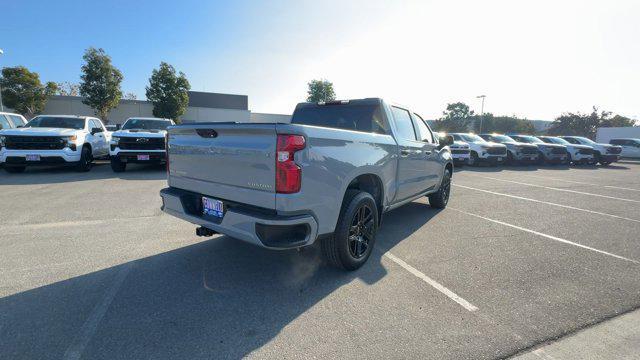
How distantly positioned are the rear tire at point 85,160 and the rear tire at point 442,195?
32.9 feet

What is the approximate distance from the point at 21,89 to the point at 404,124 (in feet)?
162

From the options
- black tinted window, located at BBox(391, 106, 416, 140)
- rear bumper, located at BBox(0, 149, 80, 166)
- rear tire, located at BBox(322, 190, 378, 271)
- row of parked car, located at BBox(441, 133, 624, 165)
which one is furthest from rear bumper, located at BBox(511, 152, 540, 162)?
rear bumper, located at BBox(0, 149, 80, 166)

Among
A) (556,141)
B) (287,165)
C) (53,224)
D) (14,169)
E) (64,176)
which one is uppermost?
(556,141)

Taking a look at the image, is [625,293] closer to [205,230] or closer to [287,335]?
[287,335]

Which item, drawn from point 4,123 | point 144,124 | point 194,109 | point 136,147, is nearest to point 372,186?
point 136,147

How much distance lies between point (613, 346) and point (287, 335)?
A: 94.3 inches

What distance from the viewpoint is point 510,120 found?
65188 mm

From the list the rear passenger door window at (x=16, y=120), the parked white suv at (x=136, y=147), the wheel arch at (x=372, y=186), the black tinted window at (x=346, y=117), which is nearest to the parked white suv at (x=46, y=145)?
the parked white suv at (x=136, y=147)

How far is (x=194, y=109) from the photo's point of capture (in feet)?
166

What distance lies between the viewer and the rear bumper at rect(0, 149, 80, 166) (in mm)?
8586

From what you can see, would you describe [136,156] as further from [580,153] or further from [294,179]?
[580,153]

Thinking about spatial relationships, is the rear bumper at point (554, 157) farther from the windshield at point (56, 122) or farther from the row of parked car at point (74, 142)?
the windshield at point (56, 122)

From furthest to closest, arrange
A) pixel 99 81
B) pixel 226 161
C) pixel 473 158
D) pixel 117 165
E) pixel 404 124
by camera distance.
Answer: pixel 99 81, pixel 473 158, pixel 117 165, pixel 404 124, pixel 226 161

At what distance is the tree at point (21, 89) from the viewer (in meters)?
36.0
